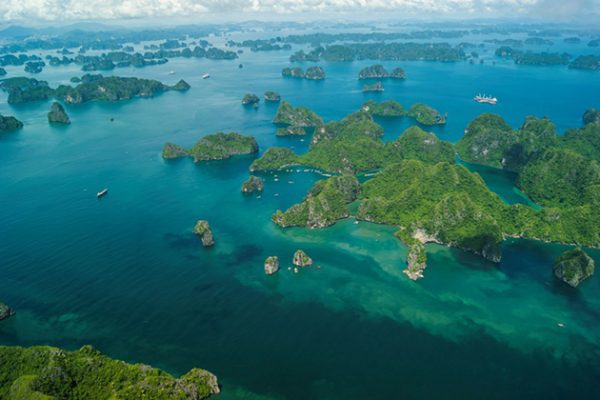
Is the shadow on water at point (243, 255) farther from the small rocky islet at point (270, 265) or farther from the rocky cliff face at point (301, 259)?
the rocky cliff face at point (301, 259)

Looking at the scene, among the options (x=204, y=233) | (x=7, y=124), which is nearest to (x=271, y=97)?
(x=7, y=124)

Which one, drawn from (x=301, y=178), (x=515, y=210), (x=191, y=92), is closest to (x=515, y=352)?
(x=515, y=210)

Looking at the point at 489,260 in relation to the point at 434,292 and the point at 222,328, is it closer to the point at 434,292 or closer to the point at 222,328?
the point at 434,292

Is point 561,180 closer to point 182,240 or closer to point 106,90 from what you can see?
point 182,240

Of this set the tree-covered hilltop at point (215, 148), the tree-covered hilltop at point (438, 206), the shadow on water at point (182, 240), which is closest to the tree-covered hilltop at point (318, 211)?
the tree-covered hilltop at point (438, 206)

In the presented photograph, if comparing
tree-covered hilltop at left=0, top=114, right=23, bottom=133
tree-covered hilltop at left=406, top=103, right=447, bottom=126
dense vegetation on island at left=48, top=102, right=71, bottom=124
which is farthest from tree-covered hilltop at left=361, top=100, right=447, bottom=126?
tree-covered hilltop at left=0, top=114, right=23, bottom=133

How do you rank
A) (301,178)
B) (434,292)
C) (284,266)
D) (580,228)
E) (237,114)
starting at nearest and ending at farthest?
(434,292)
(284,266)
(580,228)
(301,178)
(237,114)
